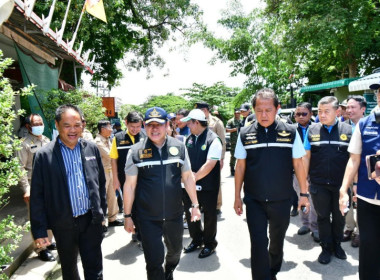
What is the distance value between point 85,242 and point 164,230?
0.78 metres

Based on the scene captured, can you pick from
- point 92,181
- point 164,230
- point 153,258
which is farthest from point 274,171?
point 92,181

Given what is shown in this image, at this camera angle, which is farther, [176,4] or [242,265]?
[176,4]

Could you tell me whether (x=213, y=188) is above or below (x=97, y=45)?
below

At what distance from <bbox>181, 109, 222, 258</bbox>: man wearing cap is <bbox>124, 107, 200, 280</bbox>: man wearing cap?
3.70ft

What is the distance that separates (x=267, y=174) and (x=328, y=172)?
1227mm

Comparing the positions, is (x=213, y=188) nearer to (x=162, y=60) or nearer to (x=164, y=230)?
(x=164, y=230)

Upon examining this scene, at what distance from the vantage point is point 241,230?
564 cm

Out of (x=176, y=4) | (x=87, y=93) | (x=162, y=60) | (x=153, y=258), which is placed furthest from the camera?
(x=162, y=60)

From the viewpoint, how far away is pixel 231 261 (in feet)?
14.4

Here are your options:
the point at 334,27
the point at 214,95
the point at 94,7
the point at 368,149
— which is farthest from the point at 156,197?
the point at 214,95

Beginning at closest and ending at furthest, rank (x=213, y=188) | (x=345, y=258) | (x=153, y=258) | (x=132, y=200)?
1. (x=153, y=258)
2. (x=132, y=200)
3. (x=345, y=258)
4. (x=213, y=188)

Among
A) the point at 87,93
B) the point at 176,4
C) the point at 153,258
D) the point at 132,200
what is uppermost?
the point at 176,4

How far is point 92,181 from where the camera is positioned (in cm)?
322

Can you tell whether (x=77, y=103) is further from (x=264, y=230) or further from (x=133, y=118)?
(x=264, y=230)
